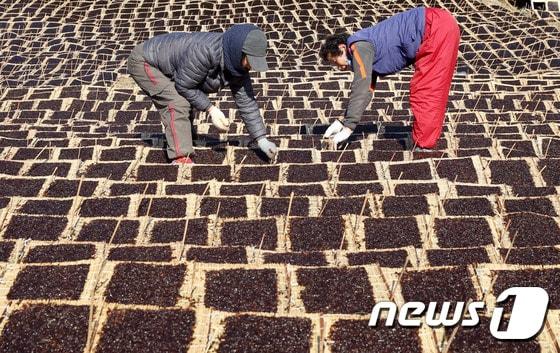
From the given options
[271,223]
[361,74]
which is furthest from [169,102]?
[271,223]

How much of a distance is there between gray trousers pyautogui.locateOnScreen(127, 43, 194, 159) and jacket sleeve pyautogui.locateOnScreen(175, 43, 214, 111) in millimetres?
148

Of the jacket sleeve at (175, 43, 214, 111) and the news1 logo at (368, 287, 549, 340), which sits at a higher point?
the news1 logo at (368, 287, 549, 340)

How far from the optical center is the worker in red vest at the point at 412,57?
11.5 ft

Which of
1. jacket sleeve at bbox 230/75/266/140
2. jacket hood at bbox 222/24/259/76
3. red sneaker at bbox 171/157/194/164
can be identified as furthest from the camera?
red sneaker at bbox 171/157/194/164

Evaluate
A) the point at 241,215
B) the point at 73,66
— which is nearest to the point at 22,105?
the point at 73,66

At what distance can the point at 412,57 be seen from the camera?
11.9ft

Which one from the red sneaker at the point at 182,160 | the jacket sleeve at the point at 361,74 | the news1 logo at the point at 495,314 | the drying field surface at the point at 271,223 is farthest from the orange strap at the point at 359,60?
the news1 logo at the point at 495,314

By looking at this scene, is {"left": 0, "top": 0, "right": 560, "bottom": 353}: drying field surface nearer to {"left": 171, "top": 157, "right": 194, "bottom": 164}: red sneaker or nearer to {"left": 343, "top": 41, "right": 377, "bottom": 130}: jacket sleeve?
{"left": 171, "top": 157, "right": 194, "bottom": 164}: red sneaker

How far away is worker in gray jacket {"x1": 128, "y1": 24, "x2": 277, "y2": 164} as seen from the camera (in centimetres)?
306

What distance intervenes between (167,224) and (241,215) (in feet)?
1.16

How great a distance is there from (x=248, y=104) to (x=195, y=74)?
1.32ft

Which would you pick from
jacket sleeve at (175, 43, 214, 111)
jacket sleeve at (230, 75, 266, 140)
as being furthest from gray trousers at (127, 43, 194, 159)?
jacket sleeve at (230, 75, 266, 140)

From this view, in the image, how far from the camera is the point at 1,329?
1.49 meters

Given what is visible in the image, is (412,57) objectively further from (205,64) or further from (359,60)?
(205,64)
